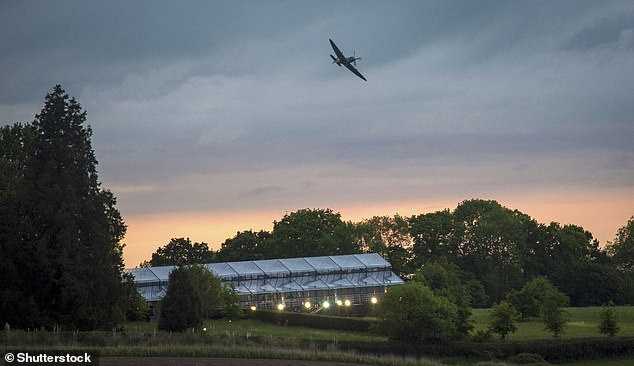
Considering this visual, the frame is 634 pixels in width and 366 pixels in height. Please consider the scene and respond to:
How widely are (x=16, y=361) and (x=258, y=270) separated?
6186 centimetres

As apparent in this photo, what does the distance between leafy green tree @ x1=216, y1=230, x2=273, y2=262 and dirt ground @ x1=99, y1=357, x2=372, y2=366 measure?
8849 centimetres

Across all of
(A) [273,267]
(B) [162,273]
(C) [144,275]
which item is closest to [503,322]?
(A) [273,267]

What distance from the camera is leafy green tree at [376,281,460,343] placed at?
61.4 m

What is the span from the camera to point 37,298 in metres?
57.8

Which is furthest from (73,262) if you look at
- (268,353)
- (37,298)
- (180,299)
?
(268,353)

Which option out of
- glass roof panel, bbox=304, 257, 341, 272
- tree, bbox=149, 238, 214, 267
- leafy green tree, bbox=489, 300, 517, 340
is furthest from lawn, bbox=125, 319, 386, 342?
tree, bbox=149, 238, 214, 267

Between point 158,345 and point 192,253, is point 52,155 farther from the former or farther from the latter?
point 192,253

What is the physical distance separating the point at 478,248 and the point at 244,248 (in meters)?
35.1

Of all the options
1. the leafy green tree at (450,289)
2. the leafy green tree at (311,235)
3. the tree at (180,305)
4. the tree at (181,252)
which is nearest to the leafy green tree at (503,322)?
the leafy green tree at (450,289)

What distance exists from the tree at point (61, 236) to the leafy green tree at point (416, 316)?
18215 mm

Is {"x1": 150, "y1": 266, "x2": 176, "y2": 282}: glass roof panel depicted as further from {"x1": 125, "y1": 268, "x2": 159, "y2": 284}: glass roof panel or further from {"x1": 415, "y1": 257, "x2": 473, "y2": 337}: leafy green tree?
{"x1": 415, "y1": 257, "x2": 473, "y2": 337}: leafy green tree

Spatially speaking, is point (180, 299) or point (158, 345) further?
point (180, 299)

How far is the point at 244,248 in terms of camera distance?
448 feet

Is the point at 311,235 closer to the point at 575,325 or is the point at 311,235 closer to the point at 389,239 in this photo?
the point at 389,239
